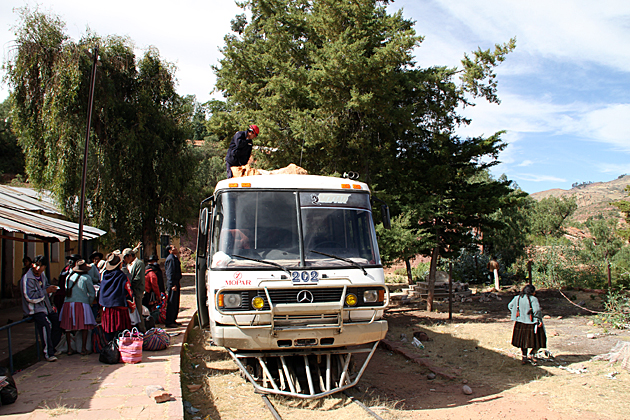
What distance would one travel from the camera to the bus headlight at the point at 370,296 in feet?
20.1

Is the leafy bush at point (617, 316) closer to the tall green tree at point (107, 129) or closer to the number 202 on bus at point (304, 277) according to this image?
the number 202 on bus at point (304, 277)

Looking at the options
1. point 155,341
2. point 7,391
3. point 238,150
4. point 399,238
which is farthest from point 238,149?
point 399,238

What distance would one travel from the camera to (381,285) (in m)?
6.23

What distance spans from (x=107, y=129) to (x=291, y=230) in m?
15.3

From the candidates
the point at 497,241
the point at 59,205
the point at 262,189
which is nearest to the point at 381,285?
the point at 262,189

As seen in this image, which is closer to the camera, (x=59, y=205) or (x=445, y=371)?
(x=445, y=371)

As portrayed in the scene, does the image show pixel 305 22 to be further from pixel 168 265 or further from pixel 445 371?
pixel 445 371

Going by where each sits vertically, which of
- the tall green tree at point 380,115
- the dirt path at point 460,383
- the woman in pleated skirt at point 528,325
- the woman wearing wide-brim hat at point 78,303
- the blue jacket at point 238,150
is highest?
the tall green tree at point 380,115

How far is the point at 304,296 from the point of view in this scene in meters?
5.83

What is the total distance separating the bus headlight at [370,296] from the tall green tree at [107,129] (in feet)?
48.9

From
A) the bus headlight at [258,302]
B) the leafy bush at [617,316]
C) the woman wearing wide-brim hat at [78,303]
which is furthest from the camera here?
the leafy bush at [617,316]

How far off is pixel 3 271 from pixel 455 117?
693 inches

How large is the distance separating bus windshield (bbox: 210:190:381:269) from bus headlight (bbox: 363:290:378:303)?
18.0 inches

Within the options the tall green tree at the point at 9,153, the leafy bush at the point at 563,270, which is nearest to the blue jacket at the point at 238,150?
the leafy bush at the point at 563,270
